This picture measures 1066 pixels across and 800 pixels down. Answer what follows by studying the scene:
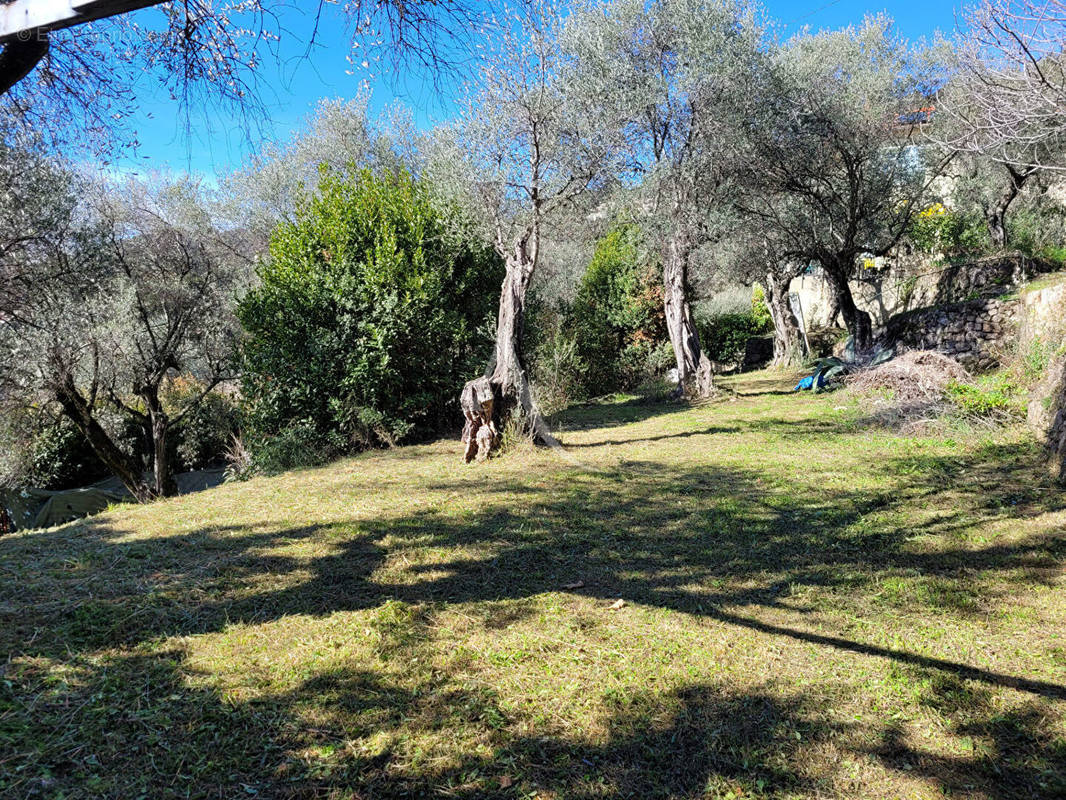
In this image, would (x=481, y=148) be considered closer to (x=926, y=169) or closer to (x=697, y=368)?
(x=697, y=368)

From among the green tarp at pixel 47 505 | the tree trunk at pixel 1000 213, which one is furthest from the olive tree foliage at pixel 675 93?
the green tarp at pixel 47 505

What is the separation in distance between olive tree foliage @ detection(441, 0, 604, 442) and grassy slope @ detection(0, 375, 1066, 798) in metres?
3.00

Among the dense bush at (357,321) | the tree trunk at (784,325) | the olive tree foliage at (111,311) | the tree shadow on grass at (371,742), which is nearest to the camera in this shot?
the tree shadow on grass at (371,742)

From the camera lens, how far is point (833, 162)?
11734 millimetres

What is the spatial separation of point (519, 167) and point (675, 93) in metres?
4.36

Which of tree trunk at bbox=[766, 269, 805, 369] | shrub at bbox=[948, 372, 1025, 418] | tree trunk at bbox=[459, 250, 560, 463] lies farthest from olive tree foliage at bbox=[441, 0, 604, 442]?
tree trunk at bbox=[766, 269, 805, 369]

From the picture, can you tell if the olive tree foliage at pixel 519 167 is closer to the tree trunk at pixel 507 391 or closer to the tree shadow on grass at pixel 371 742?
the tree trunk at pixel 507 391

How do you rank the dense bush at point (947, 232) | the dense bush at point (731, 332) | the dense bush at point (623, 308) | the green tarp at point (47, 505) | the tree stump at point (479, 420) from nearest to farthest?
the tree stump at point (479, 420) < the green tarp at point (47, 505) < the dense bush at point (623, 308) < the dense bush at point (947, 232) < the dense bush at point (731, 332)

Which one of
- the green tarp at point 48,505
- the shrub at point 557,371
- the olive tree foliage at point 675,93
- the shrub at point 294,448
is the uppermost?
the olive tree foliage at point 675,93

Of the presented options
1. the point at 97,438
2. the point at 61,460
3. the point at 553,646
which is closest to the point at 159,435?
the point at 97,438

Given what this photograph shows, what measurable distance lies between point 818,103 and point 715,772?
12228mm

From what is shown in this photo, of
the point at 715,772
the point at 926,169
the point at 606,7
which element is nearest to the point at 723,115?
the point at 606,7

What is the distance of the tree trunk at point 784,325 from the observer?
1830 centimetres

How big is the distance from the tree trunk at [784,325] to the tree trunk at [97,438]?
16567 mm
